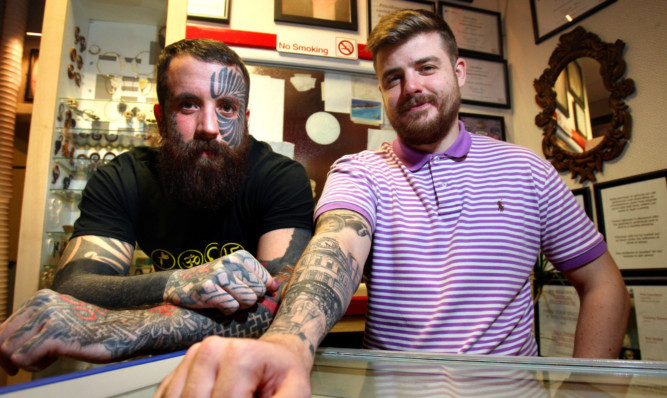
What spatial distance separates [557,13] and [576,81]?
1.30 feet

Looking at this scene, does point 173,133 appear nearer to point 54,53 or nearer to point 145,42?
point 54,53

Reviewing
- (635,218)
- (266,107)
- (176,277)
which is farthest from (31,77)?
(635,218)

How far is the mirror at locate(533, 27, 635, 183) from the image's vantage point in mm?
1575

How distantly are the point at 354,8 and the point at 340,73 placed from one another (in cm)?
37

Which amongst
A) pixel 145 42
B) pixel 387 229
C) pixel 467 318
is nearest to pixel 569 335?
pixel 467 318

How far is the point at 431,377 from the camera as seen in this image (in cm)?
42

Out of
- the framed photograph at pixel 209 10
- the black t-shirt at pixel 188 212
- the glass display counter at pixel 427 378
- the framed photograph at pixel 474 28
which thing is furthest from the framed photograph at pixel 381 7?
the glass display counter at pixel 427 378

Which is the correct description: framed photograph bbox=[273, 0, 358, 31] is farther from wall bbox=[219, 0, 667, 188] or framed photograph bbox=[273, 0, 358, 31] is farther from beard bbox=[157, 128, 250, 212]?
beard bbox=[157, 128, 250, 212]

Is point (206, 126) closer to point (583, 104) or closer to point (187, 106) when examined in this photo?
point (187, 106)

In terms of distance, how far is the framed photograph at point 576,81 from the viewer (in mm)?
1736

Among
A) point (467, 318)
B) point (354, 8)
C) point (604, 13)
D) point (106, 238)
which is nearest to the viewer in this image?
point (467, 318)

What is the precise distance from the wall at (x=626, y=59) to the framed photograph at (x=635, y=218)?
52mm

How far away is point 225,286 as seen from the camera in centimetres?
65

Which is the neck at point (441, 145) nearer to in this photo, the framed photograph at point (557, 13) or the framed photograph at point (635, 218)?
the framed photograph at point (635, 218)
